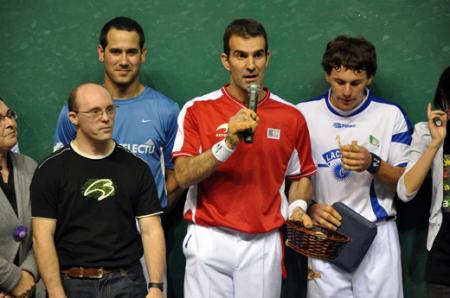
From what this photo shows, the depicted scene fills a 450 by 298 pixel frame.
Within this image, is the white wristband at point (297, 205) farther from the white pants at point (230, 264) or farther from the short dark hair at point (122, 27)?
the short dark hair at point (122, 27)

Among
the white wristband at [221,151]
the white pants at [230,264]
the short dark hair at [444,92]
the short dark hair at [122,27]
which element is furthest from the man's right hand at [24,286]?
the short dark hair at [444,92]

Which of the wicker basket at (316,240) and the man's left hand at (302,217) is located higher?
the man's left hand at (302,217)

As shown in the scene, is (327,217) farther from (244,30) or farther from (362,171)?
(244,30)

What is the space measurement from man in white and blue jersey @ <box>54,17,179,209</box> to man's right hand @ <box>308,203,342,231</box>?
28.7 inches

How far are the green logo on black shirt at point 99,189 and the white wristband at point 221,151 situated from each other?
392 mm

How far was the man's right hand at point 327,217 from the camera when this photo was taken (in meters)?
3.04

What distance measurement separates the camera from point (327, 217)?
3.05 metres

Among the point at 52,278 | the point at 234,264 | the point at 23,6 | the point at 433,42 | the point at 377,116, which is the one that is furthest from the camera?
the point at 23,6

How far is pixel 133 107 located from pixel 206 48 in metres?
0.56

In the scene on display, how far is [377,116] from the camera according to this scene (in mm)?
3229

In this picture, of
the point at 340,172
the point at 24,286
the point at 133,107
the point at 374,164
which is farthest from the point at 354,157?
the point at 24,286

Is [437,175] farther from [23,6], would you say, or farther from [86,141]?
[23,6]

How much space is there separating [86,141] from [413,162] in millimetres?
1331

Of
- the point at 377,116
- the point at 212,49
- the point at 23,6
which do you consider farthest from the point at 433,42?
the point at 23,6
